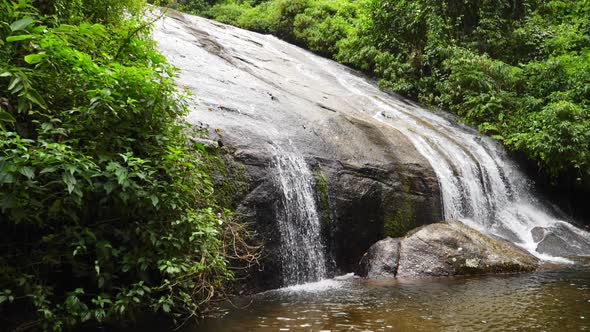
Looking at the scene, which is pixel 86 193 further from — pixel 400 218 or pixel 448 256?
pixel 400 218

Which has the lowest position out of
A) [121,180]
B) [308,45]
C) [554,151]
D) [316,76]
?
[121,180]

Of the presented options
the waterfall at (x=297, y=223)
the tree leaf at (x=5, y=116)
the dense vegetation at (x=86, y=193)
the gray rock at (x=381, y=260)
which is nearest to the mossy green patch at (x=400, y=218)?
the gray rock at (x=381, y=260)

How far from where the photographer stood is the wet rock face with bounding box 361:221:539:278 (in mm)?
7809

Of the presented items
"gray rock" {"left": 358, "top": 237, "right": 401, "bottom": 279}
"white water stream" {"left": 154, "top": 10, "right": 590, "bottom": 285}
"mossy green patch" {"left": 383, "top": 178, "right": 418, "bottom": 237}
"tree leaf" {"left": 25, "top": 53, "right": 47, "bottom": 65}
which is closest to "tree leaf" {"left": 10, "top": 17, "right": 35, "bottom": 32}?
"tree leaf" {"left": 25, "top": 53, "right": 47, "bottom": 65}

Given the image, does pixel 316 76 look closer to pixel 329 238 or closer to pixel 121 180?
pixel 329 238

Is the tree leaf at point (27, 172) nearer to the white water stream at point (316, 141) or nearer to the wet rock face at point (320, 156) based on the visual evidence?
the wet rock face at point (320, 156)

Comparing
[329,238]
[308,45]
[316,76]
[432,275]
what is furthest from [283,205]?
[308,45]

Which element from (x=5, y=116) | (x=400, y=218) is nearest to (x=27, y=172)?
(x=5, y=116)

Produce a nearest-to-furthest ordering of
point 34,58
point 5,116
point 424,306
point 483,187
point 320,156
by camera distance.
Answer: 1. point 5,116
2. point 34,58
3. point 424,306
4. point 320,156
5. point 483,187

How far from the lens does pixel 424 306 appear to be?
18.9ft

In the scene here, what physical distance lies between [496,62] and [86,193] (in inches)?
523

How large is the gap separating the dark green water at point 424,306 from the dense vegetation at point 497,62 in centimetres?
508

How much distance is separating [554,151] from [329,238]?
6.56 metres

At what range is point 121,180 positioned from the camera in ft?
13.3
